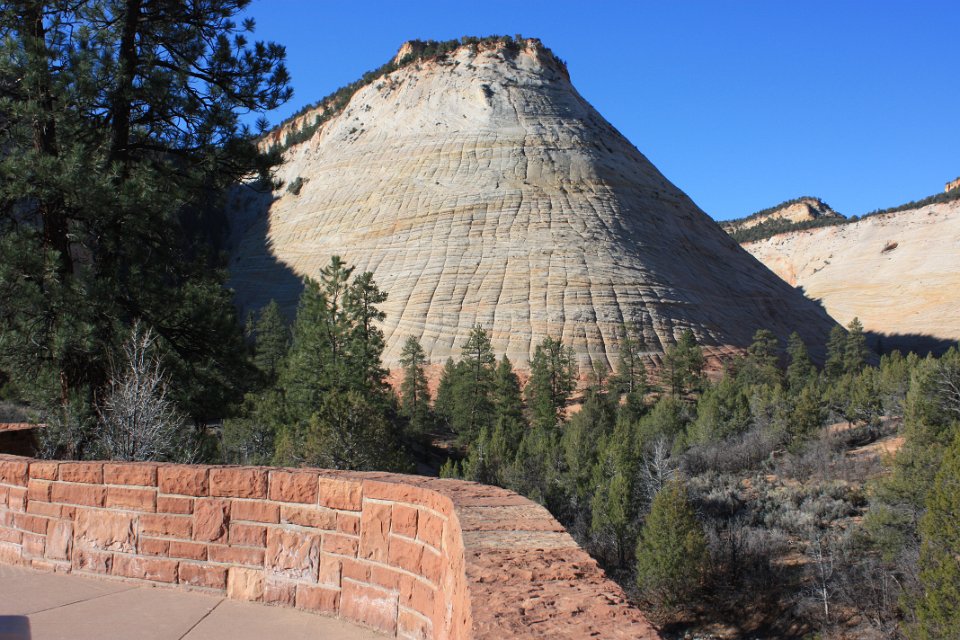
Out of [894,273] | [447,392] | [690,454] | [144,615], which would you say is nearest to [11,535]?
[144,615]

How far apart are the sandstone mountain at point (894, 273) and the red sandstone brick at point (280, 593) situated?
6340 cm

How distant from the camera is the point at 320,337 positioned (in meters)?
25.8

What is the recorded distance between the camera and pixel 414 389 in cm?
3394

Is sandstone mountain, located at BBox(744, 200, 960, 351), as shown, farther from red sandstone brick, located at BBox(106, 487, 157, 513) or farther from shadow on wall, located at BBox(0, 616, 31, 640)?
shadow on wall, located at BBox(0, 616, 31, 640)

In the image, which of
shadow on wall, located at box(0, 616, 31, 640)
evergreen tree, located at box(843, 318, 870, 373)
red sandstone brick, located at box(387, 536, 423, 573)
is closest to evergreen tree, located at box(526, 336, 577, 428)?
evergreen tree, located at box(843, 318, 870, 373)

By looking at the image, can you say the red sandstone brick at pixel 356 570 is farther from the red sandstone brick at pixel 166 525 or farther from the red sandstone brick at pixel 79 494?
the red sandstone brick at pixel 79 494

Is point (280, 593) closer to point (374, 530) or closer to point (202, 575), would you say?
point (202, 575)

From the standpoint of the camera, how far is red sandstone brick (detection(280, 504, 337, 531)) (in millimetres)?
3812

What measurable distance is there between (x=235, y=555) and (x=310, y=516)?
0.56 metres

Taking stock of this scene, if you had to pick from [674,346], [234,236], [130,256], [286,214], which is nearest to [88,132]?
[130,256]

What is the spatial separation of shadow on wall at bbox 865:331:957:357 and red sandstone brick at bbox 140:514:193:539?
60.4m

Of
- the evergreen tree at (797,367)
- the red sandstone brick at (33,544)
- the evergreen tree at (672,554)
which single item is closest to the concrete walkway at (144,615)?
the red sandstone brick at (33,544)

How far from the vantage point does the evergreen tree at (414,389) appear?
32.4m

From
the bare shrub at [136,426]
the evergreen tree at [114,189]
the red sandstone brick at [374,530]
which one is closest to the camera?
the red sandstone brick at [374,530]
